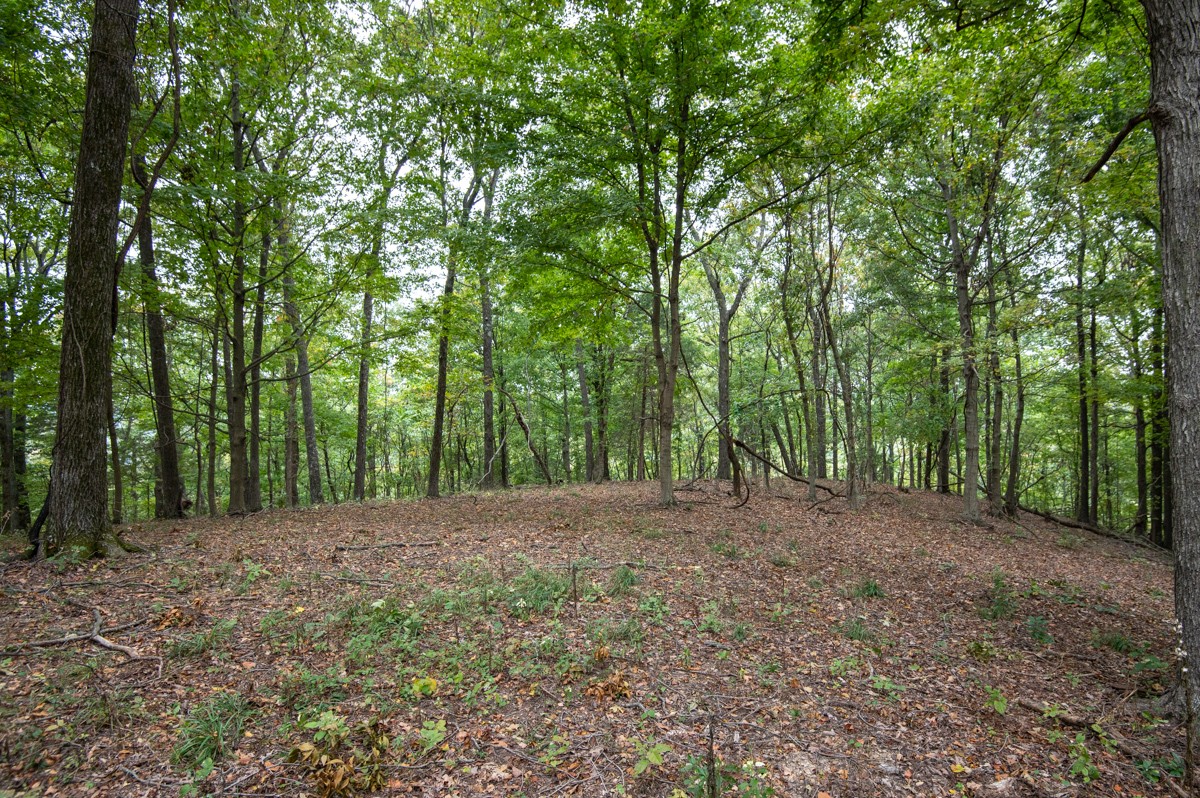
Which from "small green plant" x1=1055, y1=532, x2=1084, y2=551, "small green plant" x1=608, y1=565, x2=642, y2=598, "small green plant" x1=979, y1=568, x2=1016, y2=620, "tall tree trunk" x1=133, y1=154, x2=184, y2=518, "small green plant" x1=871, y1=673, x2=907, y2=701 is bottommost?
"small green plant" x1=1055, y1=532, x2=1084, y2=551

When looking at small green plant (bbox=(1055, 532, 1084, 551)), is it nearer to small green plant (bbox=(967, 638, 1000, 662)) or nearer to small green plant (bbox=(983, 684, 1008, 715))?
small green plant (bbox=(967, 638, 1000, 662))

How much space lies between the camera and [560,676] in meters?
4.27

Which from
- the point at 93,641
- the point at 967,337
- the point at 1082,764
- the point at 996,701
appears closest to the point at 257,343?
the point at 93,641

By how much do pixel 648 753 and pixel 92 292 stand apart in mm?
7372

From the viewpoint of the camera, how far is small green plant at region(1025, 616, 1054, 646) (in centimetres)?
542

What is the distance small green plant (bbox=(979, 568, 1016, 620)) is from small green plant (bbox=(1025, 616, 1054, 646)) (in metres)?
0.28

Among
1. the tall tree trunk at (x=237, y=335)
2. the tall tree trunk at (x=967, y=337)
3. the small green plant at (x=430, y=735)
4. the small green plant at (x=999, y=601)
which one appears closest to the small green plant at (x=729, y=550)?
the small green plant at (x=999, y=601)

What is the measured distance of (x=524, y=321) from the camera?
21.2m

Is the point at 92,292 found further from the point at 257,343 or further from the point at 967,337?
the point at 967,337

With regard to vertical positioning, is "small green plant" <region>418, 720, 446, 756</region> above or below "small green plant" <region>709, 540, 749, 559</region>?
above

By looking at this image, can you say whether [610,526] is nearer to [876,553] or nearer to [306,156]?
[876,553]

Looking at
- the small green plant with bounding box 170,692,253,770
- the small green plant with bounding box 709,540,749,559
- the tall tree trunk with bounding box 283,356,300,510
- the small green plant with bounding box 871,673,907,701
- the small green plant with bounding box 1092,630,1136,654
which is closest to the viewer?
the small green plant with bounding box 170,692,253,770

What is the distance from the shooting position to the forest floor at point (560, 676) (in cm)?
320

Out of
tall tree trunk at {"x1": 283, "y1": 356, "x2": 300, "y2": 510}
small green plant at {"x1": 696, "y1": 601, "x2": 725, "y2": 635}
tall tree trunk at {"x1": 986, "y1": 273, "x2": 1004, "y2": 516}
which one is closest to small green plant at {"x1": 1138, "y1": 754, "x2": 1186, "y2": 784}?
small green plant at {"x1": 696, "y1": 601, "x2": 725, "y2": 635}
